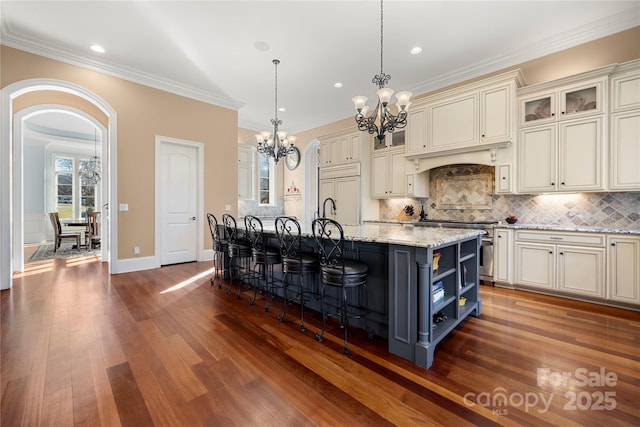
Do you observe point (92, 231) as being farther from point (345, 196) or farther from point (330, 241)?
point (330, 241)

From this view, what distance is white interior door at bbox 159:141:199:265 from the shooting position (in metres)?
5.06

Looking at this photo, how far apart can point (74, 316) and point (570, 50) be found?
674 cm

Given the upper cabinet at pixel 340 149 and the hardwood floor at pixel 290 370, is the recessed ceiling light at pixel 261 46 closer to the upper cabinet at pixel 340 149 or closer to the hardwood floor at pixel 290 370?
the upper cabinet at pixel 340 149

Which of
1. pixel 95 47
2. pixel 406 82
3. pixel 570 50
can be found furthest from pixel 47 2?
pixel 570 50

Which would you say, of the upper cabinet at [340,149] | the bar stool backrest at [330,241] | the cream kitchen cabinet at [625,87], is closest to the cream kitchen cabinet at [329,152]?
the upper cabinet at [340,149]

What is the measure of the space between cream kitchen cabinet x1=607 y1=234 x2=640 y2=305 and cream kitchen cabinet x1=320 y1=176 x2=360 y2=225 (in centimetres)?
350

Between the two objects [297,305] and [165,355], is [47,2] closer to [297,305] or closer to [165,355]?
[165,355]

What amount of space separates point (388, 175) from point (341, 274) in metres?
3.51

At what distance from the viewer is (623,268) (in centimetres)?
298

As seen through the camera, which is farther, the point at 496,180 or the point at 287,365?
the point at 496,180

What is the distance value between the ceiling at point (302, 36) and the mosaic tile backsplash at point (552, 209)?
175 centimetres

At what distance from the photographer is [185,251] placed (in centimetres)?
534

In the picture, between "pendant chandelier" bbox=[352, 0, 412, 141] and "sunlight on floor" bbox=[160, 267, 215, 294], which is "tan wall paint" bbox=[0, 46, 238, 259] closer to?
"sunlight on floor" bbox=[160, 267, 215, 294]

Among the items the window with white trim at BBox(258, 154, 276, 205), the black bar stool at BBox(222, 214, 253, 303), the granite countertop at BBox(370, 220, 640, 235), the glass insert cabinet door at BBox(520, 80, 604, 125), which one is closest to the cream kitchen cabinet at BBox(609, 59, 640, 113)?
the glass insert cabinet door at BBox(520, 80, 604, 125)
